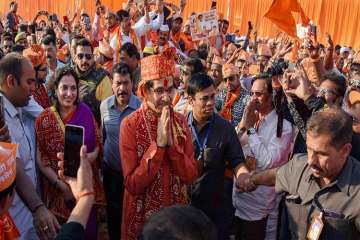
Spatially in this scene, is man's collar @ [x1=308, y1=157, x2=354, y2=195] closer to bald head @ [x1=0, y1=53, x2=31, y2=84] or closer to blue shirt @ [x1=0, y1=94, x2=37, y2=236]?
blue shirt @ [x1=0, y1=94, x2=37, y2=236]

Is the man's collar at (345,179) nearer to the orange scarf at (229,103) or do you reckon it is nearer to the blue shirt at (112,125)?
the blue shirt at (112,125)

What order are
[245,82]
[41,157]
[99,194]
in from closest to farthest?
[41,157]
[99,194]
[245,82]

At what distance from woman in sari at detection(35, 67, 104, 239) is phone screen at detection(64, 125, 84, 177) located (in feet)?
1.49

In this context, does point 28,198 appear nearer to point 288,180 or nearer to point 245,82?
point 288,180

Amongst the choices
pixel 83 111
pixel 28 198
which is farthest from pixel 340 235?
pixel 83 111

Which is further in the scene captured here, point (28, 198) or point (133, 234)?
point (133, 234)

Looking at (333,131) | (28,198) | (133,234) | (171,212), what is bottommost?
(133,234)

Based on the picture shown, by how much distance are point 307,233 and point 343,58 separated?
1137 centimetres

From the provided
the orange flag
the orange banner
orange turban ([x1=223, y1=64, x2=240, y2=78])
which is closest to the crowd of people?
orange turban ([x1=223, y1=64, x2=240, y2=78])

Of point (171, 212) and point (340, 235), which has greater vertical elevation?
point (171, 212)

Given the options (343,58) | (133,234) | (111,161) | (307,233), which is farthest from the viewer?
(343,58)

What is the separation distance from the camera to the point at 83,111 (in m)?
3.14

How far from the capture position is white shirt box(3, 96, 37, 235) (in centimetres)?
263

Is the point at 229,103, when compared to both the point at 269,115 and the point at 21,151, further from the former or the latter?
the point at 21,151
